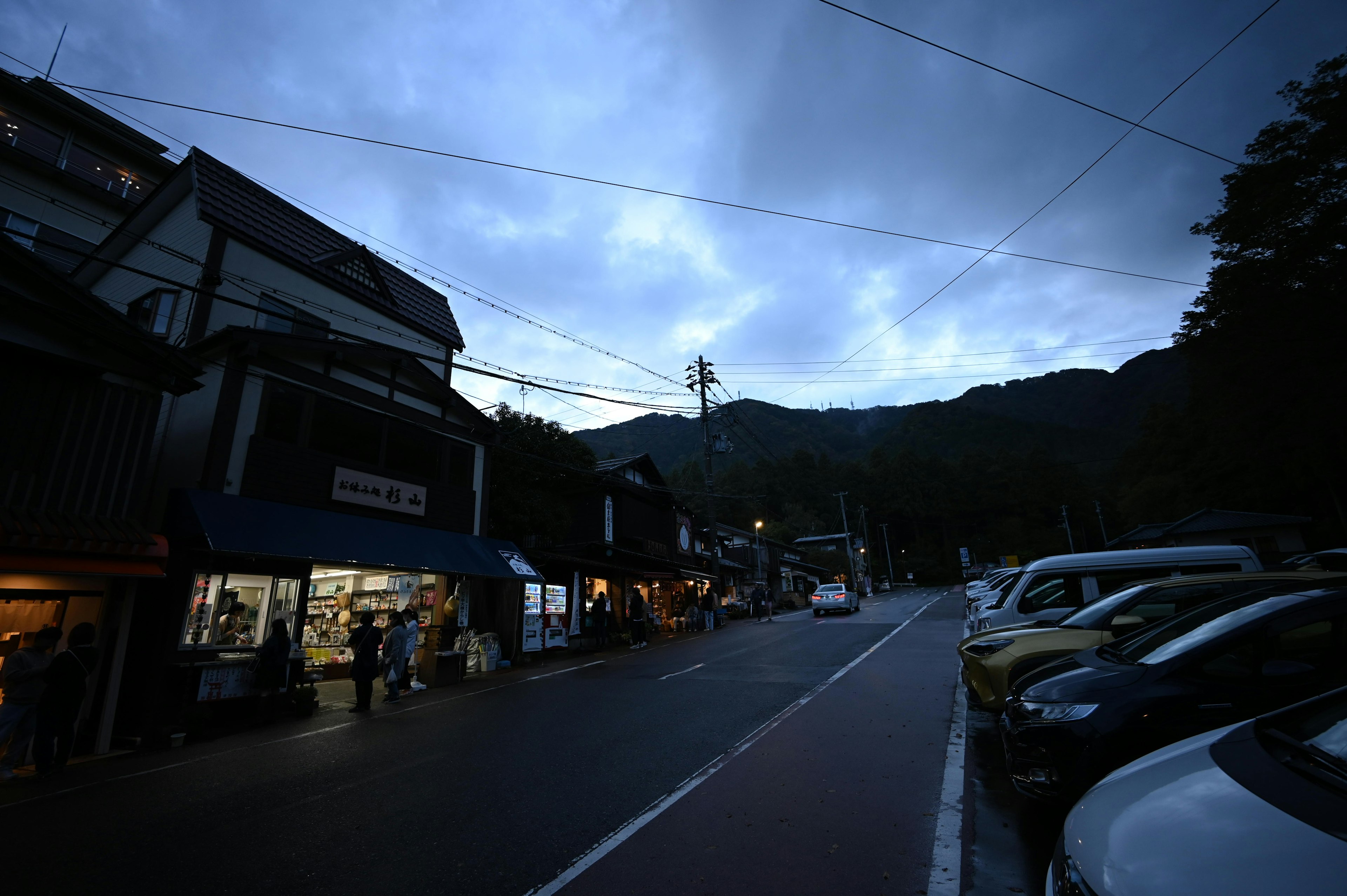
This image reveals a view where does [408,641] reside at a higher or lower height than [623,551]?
lower

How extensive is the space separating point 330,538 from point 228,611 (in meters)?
2.18

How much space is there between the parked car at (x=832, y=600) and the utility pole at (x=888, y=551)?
149 ft

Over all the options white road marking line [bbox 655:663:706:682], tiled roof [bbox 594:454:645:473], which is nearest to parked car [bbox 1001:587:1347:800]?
white road marking line [bbox 655:663:706:682]

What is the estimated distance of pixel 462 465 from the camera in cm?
1798

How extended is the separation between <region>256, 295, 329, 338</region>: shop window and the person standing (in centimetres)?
701

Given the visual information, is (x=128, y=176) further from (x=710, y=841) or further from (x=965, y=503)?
(x=965, y=503)

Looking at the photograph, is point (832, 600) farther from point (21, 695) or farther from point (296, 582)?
point (21, 695)

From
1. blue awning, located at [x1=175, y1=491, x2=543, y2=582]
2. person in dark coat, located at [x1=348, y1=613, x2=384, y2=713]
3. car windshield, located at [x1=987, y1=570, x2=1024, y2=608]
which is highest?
blue awning, located at [x1=175, y1=491, x2=543, y2=582]

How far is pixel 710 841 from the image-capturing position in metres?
4.30

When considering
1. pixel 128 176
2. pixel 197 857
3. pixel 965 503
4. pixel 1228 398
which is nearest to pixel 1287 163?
pixel 1228 398

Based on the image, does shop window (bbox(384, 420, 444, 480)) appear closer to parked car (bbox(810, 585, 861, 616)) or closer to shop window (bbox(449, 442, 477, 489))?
shop window (bbox(449, 442, 477, 489))

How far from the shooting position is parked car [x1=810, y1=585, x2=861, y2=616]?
29.9 m

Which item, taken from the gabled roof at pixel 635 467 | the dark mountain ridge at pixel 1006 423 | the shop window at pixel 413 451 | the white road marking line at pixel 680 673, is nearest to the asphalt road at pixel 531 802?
the white road marking line at pixel 680 673

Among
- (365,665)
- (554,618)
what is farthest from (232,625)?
(554,618)
